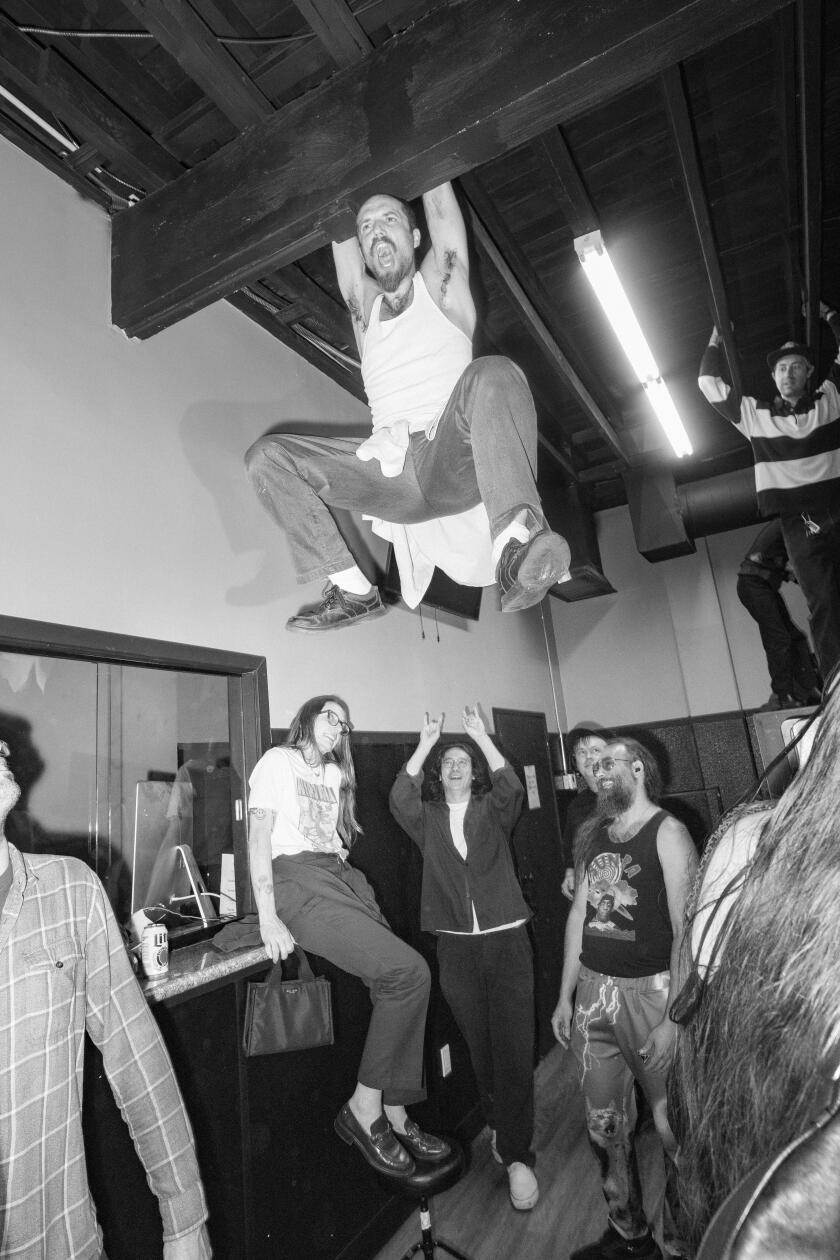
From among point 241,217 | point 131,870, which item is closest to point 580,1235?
point 131,870

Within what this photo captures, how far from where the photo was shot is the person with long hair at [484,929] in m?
3.18

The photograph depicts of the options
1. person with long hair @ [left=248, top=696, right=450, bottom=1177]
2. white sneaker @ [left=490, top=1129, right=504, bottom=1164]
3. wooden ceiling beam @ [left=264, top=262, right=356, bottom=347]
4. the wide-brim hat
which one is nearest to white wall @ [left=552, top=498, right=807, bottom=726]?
the wide-brim hat

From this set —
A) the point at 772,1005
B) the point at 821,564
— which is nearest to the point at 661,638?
the point at 821,564

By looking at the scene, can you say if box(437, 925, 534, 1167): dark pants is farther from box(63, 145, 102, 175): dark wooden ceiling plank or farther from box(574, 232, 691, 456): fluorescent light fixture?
box(63, 145, 102, 175): dark wooden ceiling plank

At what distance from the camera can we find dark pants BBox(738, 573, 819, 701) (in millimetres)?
4848

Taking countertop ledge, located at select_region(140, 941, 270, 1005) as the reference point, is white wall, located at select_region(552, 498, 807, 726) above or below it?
above

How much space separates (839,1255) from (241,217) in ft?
9.10

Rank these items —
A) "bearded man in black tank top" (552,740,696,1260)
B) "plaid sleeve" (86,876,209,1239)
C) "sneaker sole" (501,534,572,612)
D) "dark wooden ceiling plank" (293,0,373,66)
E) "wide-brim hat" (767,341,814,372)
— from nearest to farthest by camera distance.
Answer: "plaid sleeve" (86,876,209,1239) → "sneaker sole" (501,534,572,612) → "dark wooden ceiling plank" (293,0,373,66) → "bearded man in black tank top" (552,740,696,1260) → "wide-brim hat" (767,341,814,372)

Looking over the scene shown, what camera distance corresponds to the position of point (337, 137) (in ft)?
7.07

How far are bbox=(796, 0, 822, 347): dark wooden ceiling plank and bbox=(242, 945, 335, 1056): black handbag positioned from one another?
144 inches

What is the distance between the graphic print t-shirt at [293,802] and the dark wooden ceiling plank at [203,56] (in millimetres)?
2287

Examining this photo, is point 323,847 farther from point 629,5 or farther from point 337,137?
point 629,5

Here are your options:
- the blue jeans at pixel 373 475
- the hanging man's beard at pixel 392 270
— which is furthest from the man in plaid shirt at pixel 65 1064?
the hanging man's beard at pixel 392 270

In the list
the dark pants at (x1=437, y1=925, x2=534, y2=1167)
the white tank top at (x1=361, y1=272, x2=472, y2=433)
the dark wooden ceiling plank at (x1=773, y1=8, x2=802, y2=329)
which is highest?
the dark wooden ceiling plank at (x1=773, y1=8, x2=802, y2=329)
